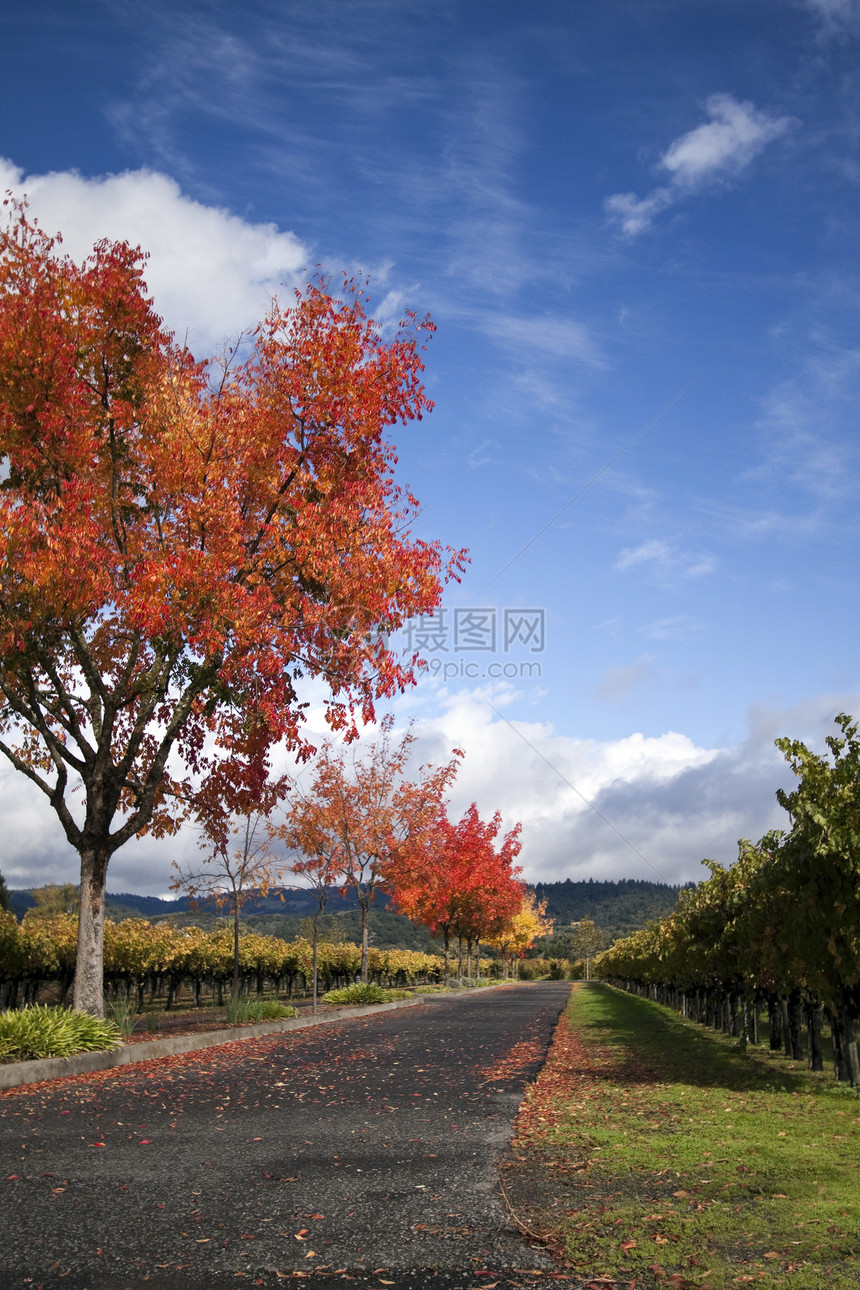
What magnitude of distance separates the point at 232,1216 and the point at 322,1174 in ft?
3.34

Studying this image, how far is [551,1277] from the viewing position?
3.98 meters


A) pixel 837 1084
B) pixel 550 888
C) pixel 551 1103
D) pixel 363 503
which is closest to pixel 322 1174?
pixel 551 1103

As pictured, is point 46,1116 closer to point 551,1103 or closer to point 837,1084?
point 551,1103

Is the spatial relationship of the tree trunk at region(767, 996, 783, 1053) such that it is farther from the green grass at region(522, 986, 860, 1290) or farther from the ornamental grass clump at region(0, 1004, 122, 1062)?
the ornamental grass clump at region(0, 1004, 122, 1062)

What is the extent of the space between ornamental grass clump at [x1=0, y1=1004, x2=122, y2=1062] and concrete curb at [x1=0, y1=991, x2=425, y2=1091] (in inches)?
8.6

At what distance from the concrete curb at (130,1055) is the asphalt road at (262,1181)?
375mm

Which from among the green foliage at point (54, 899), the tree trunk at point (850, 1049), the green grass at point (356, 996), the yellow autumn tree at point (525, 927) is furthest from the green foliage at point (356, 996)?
the green foliage at point (54, 899)

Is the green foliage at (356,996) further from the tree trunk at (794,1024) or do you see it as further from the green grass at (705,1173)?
the green grass at (705,1173)

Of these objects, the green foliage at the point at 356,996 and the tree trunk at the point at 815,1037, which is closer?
the tree trunk at the point at 815,1037

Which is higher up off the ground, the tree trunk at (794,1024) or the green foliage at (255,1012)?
the tree trunk at (794,1024)

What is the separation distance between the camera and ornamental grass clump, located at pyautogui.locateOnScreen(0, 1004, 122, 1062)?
35.9 ft

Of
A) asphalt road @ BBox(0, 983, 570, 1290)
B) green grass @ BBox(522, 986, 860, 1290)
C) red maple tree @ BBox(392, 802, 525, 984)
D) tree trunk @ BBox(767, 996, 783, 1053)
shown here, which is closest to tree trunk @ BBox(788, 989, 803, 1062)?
tree trunk @ BBox(767, 996, 783, 1053)

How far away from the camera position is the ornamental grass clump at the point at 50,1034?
35.9 ft

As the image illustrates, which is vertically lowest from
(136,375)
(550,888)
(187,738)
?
(550,888)
